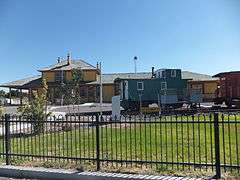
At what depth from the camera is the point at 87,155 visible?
9.42 metres

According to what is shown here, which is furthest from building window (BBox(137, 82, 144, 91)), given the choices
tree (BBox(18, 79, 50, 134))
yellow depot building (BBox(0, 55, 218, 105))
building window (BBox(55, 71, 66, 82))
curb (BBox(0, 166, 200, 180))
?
curb (BBox(0, 166, 200, 180))

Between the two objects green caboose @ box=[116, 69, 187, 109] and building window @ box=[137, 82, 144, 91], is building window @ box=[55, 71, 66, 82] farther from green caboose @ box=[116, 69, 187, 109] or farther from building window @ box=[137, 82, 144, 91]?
building window @ box=[137, 82, 144, 91]

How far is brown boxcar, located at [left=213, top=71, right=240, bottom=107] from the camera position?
30.7m

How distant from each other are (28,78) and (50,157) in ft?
187

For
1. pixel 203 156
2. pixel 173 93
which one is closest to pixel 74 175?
pixel 203 156

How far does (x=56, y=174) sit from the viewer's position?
320 inches

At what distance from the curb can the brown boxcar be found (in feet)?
78.2

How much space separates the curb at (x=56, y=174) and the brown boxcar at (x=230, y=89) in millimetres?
23838

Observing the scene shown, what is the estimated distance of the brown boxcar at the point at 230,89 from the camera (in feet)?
101

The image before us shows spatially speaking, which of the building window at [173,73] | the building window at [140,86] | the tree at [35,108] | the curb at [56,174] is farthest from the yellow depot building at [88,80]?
the curb at [56,174]

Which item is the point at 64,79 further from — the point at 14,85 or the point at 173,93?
the point at 173,93

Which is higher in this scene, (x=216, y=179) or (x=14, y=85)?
(x=14, y=85)

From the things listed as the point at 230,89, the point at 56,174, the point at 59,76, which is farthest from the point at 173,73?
→ the point at 56,174

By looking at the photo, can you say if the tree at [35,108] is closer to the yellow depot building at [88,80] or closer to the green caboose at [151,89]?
the green caboose at [151,89]
